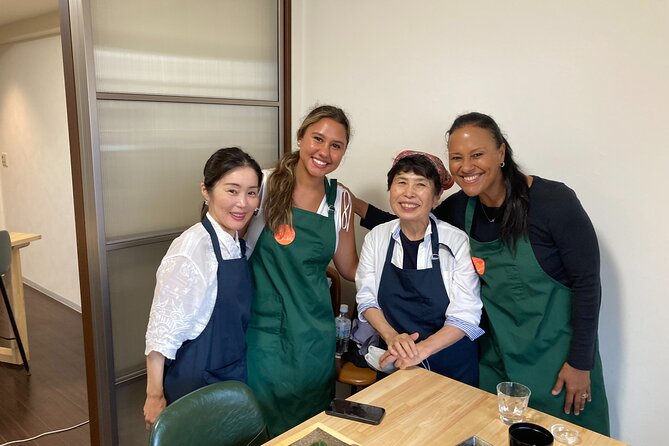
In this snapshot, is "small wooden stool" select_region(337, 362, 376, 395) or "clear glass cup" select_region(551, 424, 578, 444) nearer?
"clear glass cup" select_region(551, 424, 578, 444)

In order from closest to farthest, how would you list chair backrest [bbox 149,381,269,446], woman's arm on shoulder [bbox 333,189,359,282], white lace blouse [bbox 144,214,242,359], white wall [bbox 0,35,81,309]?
chair backrest [bbox 149,381,269,446]
white lace blouse [bbox 144,214,242,359]
woman's arm on shoulder [bbox 333,189,359,282]
white wall [bbox 0,35,81,309]

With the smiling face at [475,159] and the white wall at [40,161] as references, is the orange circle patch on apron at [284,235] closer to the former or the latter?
the smiling face at [475,159]

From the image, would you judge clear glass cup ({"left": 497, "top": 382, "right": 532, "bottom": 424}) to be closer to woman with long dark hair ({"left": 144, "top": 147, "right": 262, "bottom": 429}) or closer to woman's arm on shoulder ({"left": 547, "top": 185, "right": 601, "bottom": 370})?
woman's arm on shoulder ({"left": 547, "top": 185, "right": 601, "bottom": 370})

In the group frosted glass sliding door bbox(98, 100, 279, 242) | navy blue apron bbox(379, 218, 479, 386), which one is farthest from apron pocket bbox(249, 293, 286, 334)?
frosted glass sliding door bbox(98, 100, 279, 242)

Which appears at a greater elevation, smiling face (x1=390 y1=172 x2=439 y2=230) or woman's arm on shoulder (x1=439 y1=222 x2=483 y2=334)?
smiling face (x1=390 y1=172 x2=439 y2=230)

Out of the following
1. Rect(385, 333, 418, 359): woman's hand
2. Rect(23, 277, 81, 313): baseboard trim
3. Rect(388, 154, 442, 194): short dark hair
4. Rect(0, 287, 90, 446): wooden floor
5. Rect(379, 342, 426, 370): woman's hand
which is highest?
Rect(388, 154, 442, 194): short dark hair

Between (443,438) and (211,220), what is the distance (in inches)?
36.6

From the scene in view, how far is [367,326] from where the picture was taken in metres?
1.93

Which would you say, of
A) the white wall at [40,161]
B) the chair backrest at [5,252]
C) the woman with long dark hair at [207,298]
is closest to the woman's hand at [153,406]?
the woman with long dark hair at [207,298]

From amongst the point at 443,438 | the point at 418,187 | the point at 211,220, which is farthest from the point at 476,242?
the point at 211,220

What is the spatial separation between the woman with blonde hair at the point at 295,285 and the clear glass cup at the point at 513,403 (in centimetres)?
70

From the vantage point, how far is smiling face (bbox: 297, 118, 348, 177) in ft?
5.88

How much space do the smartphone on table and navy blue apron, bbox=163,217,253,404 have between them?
1.48 ft

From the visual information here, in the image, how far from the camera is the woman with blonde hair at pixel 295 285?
1776 mm
